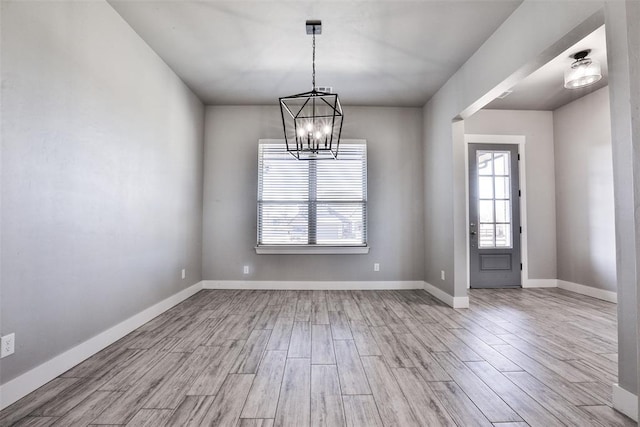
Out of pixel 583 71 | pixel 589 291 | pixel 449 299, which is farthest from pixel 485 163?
pixel 449 299

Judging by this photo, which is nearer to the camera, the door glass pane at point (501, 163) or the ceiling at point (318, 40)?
the ceiling at point (318, 40)

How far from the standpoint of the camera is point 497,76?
2.84 meters

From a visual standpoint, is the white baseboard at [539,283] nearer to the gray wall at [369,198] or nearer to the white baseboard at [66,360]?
the gray wall at [369,198]

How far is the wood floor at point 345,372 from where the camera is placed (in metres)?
1.63

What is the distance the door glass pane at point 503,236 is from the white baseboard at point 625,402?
349 cm

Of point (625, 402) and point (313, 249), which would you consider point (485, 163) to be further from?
point (625, 402)

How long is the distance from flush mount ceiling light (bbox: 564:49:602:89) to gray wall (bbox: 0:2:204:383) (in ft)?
15.4

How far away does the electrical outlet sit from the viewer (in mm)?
1668

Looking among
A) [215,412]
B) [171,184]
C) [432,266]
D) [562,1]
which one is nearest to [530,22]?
[562,1]

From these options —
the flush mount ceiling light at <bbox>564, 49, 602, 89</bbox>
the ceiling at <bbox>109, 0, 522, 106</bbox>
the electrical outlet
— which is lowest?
the electrical outlet

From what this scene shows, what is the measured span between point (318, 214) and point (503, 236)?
3.07 metres

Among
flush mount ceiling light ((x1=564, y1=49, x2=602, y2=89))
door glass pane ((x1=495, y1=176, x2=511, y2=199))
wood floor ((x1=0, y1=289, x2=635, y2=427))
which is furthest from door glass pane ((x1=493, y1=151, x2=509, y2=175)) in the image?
wood floor ((x1=0, y1=289, x2=635, y2=427))

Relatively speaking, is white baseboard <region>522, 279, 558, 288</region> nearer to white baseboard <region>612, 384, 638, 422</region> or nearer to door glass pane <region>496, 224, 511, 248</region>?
door glass pane <region>496, 224, 511, 248</region>

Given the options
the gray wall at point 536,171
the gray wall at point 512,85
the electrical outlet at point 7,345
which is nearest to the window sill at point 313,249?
the gray wall at point 512,85
